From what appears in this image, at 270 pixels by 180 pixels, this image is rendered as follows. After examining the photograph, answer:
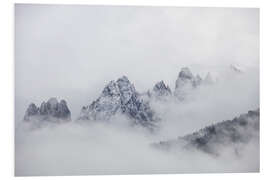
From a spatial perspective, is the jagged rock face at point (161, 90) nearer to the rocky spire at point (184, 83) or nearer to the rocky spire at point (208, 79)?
the rocky spire at point (184, 83)

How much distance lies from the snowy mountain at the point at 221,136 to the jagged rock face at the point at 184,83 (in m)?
0.34

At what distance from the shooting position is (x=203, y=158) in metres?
3.40

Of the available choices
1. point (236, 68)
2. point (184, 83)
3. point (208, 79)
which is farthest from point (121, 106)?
point (236, 68)

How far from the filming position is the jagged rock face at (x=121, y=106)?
332 cm

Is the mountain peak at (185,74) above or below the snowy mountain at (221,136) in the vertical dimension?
above

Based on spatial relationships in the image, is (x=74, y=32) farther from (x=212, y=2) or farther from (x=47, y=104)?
(x=212, y=2)

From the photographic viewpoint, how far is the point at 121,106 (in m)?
3.36

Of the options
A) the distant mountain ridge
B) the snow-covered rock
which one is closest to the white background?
the distant mountain ridge

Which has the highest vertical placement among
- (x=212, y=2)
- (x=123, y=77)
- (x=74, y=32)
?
(x=212, y=2)

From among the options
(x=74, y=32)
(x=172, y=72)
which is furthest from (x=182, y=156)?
(x=74, y=32)

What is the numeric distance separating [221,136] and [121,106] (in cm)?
86

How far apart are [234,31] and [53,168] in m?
1.85

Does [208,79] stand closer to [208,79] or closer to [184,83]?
[208,79]
